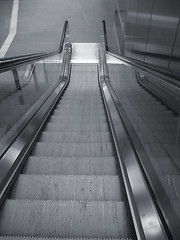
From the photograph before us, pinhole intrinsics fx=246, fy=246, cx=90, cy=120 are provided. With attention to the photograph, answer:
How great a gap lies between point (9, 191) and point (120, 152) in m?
1.08

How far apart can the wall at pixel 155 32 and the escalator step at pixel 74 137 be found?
1.26m

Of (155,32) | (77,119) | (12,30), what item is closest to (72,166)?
(77,119)

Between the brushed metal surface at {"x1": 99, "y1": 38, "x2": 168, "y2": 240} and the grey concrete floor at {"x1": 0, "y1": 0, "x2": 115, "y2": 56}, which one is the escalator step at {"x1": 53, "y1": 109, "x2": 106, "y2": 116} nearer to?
the brushed metal surface at {"x1": 99, "y1": 38, "x2": 168, "y2": 240}

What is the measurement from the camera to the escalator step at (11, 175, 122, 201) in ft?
6.46

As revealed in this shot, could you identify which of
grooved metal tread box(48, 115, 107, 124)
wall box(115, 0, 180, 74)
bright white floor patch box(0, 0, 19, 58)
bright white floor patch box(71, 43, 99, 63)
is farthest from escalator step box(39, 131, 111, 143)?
bright white floor patch box(0, 0, 19, 58)

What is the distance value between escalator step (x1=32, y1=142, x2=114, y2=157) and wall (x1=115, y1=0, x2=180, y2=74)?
4.50 feet

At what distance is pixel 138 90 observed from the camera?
2965 mm

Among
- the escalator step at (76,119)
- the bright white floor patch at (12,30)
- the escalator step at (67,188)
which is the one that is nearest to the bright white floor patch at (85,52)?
the bright white floor patch at (12,30)

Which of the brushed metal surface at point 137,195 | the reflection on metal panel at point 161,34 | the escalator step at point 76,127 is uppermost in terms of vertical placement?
the reflection on metal panel at point 161,34

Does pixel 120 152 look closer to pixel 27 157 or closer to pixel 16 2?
pixel 27 157

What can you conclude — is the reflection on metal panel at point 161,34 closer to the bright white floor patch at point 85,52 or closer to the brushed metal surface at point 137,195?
the brushed metal surface at point 137,195

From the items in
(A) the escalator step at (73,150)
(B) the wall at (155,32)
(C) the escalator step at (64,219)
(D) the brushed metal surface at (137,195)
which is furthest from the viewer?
(B) the wall at (155,32)

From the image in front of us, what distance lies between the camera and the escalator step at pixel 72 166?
2.37 metres

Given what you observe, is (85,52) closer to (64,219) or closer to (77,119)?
(77,119)
